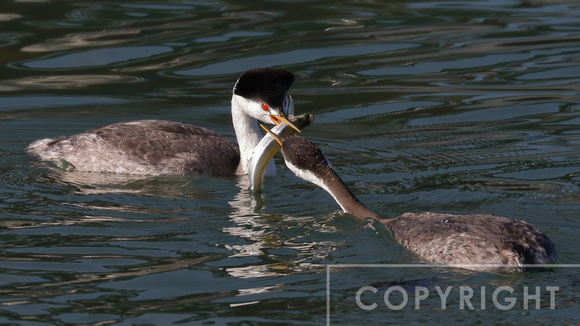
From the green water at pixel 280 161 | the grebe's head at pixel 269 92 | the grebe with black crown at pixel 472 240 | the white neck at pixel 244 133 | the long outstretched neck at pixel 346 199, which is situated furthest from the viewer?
the white neck at pixel 244 133

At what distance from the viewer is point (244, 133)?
35.5 feet

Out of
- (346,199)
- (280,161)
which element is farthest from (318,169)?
(280,161)

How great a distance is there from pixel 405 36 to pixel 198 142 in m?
5.66

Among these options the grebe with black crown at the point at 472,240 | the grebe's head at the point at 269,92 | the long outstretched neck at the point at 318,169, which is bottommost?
the grebe with black crown at the point at 472,240

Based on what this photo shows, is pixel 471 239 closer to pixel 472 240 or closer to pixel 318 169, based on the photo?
pixel 472 240

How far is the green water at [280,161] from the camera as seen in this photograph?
6.97 meters

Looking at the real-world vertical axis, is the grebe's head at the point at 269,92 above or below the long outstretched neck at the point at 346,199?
above

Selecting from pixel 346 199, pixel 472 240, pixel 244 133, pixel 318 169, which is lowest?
pixel 472 240

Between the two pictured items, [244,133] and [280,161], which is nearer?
[244,133]

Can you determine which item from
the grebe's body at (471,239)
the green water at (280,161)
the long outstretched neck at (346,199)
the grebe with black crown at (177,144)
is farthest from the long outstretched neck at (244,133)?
the grebe's body at (471,239)

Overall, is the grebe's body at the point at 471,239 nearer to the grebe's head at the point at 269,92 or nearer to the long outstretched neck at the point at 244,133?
the grebe's head at the point at 269,92

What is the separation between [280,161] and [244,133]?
0.68 metres

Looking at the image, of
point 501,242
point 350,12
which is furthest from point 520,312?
point 350,12

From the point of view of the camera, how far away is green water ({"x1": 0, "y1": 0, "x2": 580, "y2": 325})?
6969mm
